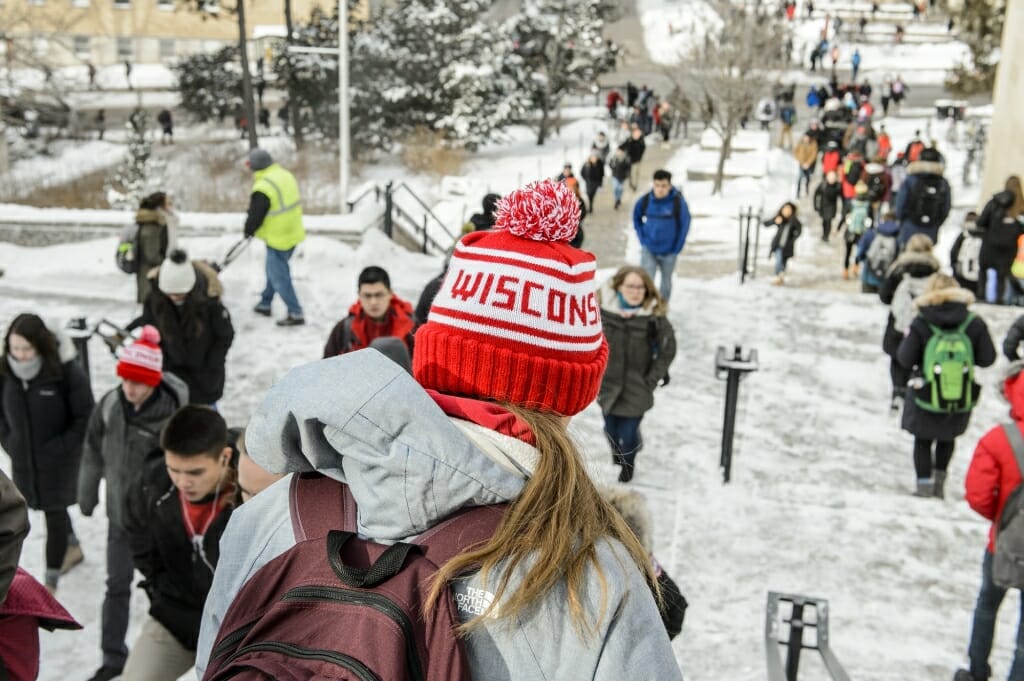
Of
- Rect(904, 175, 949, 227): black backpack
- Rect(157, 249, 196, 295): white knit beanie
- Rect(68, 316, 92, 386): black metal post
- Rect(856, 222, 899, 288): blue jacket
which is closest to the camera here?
Rect(157, 249, 196, 295): white knit beanie

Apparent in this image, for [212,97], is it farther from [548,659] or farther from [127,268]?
[548,659]

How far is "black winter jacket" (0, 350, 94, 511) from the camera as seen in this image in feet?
18.7

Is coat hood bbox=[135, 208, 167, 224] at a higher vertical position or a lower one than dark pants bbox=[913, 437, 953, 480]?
higher

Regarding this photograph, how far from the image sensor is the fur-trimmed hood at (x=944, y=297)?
7059 mm

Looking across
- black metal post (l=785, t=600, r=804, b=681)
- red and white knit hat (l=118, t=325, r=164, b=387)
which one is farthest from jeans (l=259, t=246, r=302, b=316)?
black metal post (l=785, t=600, r=804, b=681)

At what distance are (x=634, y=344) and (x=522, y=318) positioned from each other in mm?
5483

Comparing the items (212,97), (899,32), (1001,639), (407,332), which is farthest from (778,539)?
(899,32)

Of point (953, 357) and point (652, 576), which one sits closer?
point (652, 576)

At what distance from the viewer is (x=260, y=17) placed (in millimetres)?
52438

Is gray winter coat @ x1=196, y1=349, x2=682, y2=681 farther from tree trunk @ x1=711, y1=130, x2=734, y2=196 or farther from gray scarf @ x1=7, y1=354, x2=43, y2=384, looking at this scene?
tree trunk @ x1=711, y1=130, x2=734, y2=196

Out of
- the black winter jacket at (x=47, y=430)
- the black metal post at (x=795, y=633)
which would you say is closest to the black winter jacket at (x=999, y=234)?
the black metal post at (x=795, y=633)

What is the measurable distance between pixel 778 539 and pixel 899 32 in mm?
49320

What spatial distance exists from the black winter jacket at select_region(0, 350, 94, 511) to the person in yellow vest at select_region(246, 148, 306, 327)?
480cm

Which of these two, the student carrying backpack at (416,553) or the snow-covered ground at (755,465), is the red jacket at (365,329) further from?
the student carrying backpack at (416,553)
